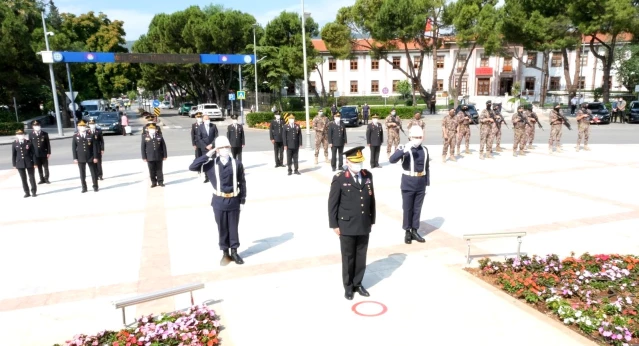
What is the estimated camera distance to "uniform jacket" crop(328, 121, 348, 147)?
44.4 feet

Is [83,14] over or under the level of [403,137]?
over

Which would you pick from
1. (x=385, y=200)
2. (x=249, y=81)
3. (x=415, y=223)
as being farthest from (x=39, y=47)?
(x=415, y=223)

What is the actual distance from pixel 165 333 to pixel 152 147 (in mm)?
7961

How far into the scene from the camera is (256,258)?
275 inches

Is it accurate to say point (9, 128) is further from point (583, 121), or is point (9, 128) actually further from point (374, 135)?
point (583, 121)

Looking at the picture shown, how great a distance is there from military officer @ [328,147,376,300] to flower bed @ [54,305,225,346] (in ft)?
5.62

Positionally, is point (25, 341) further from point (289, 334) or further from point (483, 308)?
point (483, 308)

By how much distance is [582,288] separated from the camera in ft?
18.3

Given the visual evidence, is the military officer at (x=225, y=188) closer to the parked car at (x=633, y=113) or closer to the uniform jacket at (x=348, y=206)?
the uniform jacket at (x=348, y=206)

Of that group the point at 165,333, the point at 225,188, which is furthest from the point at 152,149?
the point at 165,333

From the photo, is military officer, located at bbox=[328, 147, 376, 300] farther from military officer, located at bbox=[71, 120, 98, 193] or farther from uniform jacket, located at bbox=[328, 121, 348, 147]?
military officer, located at bbox=[71, 120, 98, 193]

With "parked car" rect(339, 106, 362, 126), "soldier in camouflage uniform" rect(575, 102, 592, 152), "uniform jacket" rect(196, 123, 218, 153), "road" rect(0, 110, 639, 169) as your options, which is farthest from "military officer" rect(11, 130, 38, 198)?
"parked car" rect(339, 106, 362, 126)

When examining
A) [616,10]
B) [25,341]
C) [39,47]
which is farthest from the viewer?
[39,47]

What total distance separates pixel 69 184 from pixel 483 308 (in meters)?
11.9
